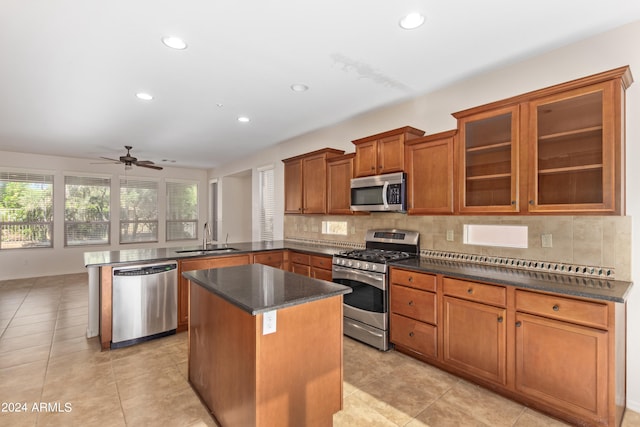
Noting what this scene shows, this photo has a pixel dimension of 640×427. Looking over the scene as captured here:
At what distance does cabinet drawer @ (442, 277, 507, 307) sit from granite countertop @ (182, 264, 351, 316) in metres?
1.10

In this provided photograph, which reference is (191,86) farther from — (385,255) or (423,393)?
(423,393)

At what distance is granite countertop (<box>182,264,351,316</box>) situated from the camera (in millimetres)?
1649

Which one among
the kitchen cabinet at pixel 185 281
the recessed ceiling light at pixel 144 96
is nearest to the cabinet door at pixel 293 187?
the kitchen cabinet at pixel 185 281

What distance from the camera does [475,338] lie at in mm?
2424

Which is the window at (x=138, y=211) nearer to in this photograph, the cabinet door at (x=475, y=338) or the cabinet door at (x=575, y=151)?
the cabinet door at (x=475, y=338)

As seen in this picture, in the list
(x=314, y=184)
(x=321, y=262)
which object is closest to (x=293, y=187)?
(x=314, y=184)

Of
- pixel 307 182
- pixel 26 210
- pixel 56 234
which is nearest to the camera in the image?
pixel 307 182

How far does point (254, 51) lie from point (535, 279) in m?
2.83

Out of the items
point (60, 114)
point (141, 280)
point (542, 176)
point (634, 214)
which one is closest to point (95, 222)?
point (60, 114)

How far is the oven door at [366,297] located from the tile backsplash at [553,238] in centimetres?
75

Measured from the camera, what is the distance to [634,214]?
2.14m

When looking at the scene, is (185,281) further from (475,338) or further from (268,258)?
(475,338)

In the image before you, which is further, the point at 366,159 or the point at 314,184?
the point at 314,184

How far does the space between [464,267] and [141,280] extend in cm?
328
